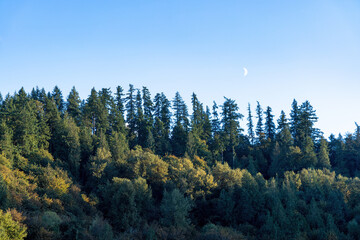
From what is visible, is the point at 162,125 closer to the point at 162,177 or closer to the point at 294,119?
the point at 162,177

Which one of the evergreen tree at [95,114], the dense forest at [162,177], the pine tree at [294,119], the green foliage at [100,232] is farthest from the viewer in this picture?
the pine tree at [294,119]

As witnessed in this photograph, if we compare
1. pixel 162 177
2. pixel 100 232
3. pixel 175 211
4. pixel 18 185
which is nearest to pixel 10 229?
pixel 100 232

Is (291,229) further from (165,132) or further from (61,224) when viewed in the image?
(165,132)

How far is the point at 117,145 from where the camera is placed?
1892 inches

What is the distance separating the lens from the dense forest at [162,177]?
31672mm

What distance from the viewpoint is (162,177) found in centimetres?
4103

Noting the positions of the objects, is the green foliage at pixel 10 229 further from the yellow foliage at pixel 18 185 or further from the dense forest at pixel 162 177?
the yellow foliage at pixel 18 185

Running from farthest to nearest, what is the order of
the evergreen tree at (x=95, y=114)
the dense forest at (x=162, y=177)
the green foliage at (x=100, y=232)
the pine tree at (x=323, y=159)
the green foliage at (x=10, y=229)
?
the evergreen tree at (x=95, y=114) → the pine tree at (x=323, y=159) → the dense forest at (x=162, y=177) → the green foliage at (x=100, y=232) → the green foliage at (x=10, y=229)

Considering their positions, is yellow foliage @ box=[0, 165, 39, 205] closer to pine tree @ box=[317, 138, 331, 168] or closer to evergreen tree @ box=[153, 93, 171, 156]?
evergreen tree @ box=[153, 93, 171, 156]

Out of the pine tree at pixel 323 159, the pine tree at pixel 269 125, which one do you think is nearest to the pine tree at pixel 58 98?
the pine tree at pixel 269 125

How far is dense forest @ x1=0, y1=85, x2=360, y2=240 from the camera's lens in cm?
3167

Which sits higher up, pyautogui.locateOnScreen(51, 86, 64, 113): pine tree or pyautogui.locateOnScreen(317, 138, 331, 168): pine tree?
pyautogui.locateOnScreen(51, 86, 64, 113): pine tree

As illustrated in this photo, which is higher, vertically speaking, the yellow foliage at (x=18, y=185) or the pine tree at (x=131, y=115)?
the pine tree at (x=131, y=115)

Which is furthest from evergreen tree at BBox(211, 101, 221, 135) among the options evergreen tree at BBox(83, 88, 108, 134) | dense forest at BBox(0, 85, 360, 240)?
evergreen tree at BBox(83, 88, 108, 134)
